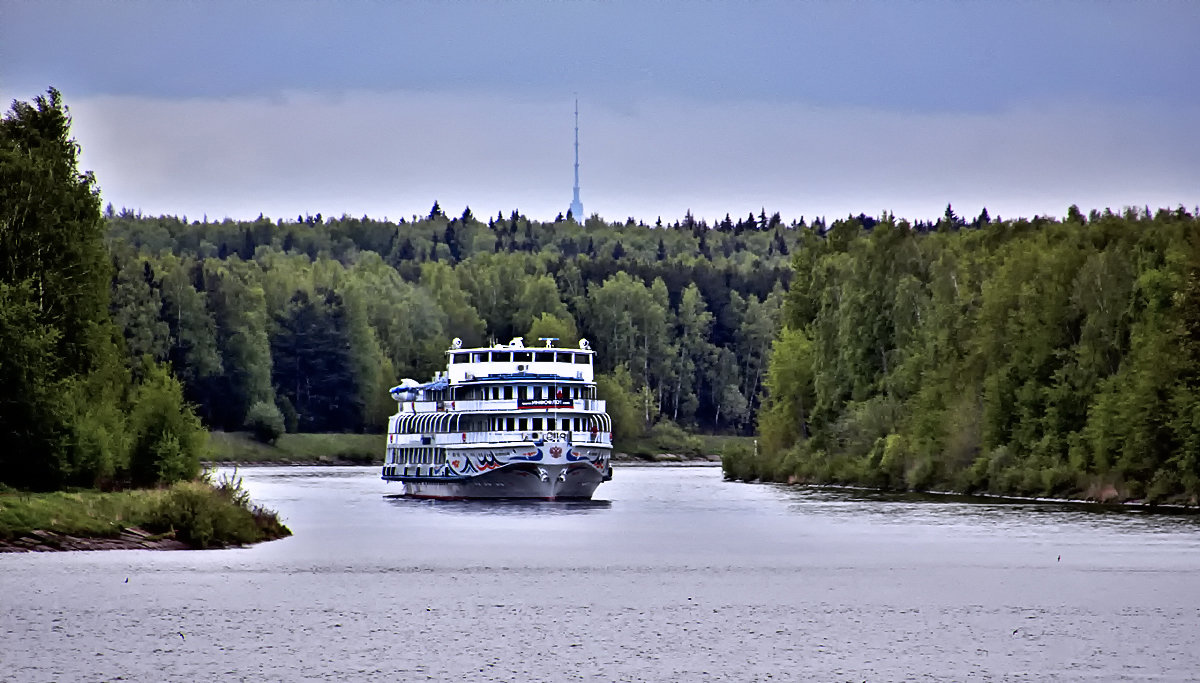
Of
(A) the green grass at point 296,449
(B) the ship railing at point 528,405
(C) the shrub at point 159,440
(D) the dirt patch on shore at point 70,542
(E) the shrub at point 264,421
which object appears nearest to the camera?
(D) the dirt patch on shore at point 70,542

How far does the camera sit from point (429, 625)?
152 feet

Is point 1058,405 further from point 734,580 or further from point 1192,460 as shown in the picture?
point 734,580

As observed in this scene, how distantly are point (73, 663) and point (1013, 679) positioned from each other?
18304 mm

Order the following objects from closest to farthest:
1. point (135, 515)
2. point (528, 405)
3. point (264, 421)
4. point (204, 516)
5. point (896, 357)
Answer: point (135, 515)
point (204, 516)
point (528, 405)
point (896, 357)
point (264, 421)

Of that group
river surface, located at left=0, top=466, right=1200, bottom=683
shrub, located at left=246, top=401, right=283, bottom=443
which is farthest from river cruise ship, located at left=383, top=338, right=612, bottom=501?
shrub, located at left=246, top=401, right=283, bottom=443

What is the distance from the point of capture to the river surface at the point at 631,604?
39656 millimetres

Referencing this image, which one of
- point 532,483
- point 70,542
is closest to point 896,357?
point 532,483

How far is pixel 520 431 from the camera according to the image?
96.1m

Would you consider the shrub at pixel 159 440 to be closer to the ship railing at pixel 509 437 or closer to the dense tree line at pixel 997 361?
the ship railing at pixel 509 437

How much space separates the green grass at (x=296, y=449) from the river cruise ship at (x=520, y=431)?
78527mm

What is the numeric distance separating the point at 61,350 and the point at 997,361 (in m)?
52.2

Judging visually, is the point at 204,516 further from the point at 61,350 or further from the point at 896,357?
the point at 896,357

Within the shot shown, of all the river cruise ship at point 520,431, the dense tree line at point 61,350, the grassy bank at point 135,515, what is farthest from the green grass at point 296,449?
the grassy bank at point 135,515

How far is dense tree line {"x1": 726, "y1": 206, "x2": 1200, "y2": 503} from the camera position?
88062 mm
